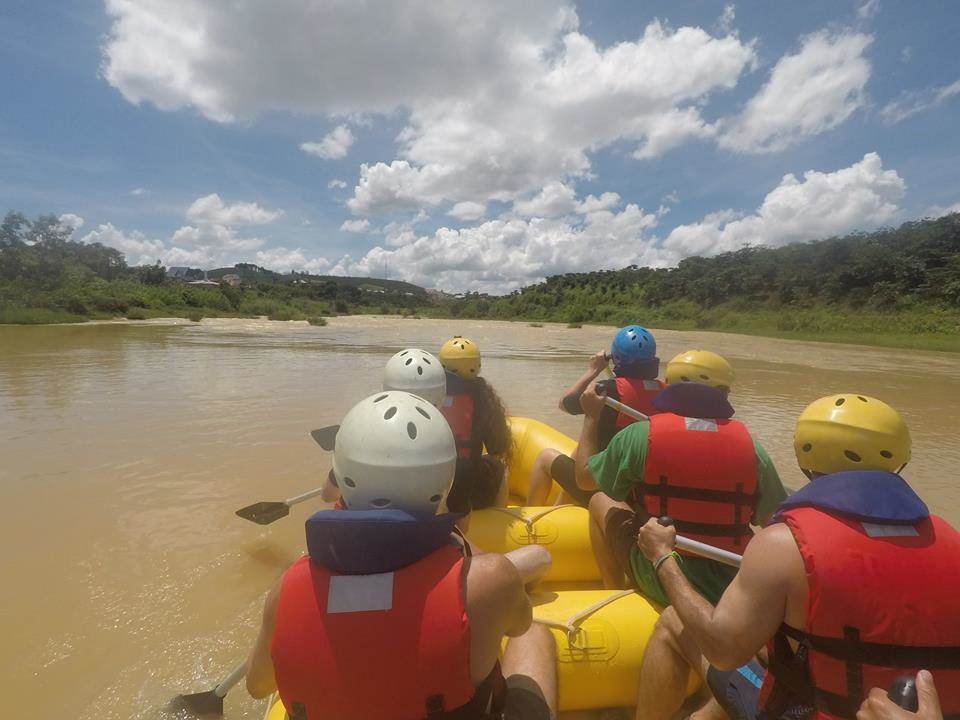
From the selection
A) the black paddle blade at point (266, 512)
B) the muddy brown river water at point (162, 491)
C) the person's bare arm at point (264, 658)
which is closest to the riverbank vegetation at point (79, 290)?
the muddy brown river water at point (162, 491)

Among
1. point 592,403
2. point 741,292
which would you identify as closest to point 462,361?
→ point 592,403

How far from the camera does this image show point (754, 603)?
1333 millimetres

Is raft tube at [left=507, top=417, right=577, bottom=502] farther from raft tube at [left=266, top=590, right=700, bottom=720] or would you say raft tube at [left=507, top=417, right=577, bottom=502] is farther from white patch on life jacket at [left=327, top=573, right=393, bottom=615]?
white patch on life jacket at [left=327, top=573, right=393, bottom=615]

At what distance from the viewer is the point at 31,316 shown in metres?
27.5

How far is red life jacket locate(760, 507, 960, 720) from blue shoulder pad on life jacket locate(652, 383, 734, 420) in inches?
39.8

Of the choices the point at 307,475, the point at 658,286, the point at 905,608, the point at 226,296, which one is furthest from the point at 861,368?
the point at 226,296

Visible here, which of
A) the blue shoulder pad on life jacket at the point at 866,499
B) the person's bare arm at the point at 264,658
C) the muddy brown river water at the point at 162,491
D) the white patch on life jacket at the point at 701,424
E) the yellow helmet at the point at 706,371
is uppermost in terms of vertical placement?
the yellow helmet at the point at 706,371

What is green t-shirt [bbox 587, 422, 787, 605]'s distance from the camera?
2088mm

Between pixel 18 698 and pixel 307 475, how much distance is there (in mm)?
3110

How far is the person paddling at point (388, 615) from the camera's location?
121cm

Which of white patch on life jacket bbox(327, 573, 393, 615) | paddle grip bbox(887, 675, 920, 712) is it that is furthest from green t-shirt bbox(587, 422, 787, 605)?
white patch on life jacket bbox(327, 573, 393, 615)

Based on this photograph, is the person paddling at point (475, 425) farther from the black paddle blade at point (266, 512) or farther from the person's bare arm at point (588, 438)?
the black paddle blade at point (266, 512)

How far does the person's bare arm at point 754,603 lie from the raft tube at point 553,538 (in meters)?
1.49

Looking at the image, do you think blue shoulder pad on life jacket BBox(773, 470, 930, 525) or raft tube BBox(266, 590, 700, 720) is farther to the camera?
raft tube BBox(266, 590, 700, 720)
